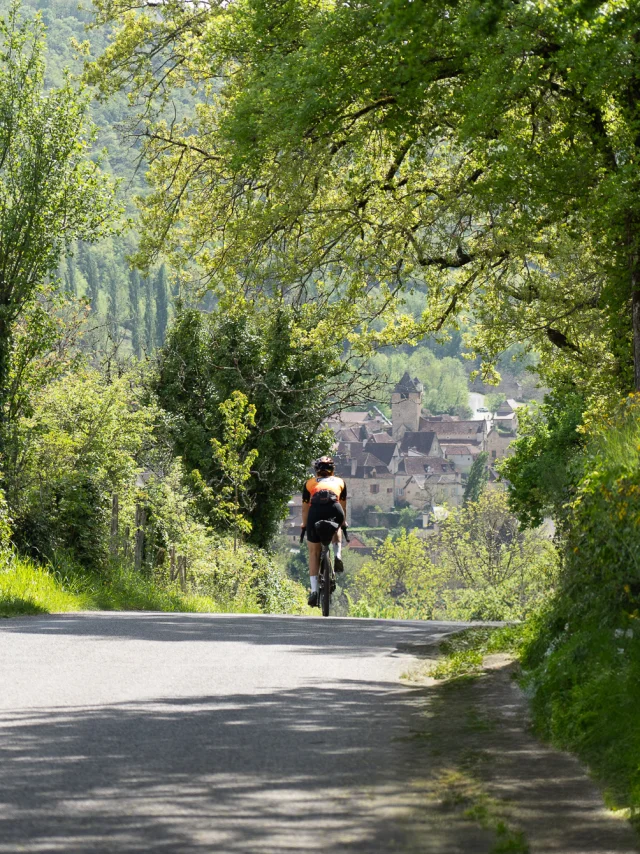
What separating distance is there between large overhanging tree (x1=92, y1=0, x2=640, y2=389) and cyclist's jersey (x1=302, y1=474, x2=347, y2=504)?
489cm

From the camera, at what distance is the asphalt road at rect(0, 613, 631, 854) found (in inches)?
202

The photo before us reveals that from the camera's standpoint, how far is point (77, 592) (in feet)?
60.6

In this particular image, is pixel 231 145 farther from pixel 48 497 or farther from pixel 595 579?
pixel 595 579

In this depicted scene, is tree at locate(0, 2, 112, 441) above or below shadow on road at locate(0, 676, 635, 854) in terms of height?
above

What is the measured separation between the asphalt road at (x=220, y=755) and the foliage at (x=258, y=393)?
2504 centimetres

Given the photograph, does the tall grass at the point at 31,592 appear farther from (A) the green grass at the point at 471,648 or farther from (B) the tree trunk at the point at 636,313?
(B) the tree trunk at the point at 636,313

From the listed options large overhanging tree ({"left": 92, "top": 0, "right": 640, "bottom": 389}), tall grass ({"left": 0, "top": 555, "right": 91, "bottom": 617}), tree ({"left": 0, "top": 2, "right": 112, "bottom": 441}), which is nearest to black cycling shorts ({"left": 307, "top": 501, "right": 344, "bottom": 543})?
tall grass ({"left": 0, "top": 555, "right": 91, "bottom": 617})

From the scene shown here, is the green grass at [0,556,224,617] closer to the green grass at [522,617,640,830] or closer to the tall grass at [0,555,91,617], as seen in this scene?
the tall grass at [0,555,91,617]

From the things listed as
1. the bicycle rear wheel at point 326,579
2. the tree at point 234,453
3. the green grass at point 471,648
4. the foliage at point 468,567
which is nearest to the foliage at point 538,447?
the tree at point 234,453

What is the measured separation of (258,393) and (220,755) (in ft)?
100

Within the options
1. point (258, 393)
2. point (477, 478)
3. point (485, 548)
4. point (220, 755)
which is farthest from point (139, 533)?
point (477, 478)

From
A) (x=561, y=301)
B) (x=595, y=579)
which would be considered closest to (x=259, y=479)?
(x=561, y=301)

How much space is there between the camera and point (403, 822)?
5430 millimetres

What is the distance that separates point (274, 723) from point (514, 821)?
2.15 m
